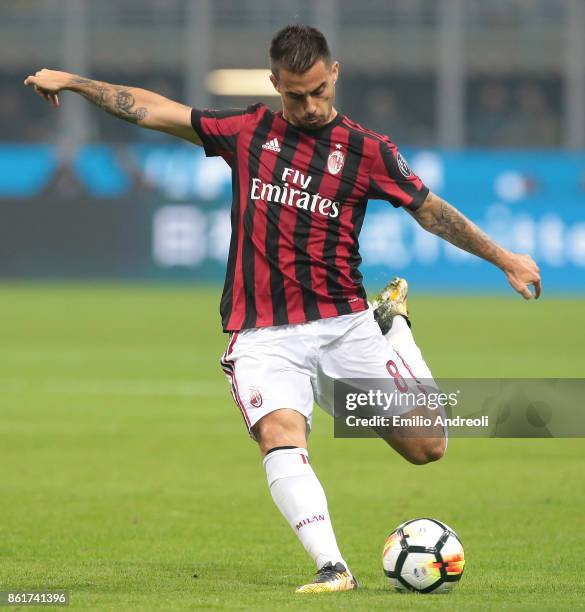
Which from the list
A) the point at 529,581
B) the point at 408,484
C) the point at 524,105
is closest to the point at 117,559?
the point at 529,581

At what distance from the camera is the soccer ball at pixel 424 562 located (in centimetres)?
545

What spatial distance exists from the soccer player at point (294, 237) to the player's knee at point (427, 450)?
0.95ft

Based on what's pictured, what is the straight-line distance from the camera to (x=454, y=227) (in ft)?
19.5

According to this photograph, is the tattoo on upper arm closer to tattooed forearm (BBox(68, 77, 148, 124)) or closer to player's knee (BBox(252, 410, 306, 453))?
player's knee (BBox(252, 410, 306, 453))

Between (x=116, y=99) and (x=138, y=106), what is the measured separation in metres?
0.10

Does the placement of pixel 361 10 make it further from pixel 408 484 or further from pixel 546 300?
pixel 408 484

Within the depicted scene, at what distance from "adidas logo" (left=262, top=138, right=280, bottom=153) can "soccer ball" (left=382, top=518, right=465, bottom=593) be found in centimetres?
159

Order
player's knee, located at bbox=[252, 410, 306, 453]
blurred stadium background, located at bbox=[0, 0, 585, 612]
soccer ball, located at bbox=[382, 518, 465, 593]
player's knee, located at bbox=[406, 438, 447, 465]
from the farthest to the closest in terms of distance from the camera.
→ 1. blurred stadium background, located at bbox=[0, 0, 585, 612]
2. player's knee, located at bbox=[406, 438, 447, 465]
3. player's knee, located at bbox=[252, 410, 306, 453]
4. soccer ball, located at bbox=[382, 518, 465, 593]

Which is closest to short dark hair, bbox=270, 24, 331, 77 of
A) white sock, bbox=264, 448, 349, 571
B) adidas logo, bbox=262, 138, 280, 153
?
adidas logo, bbox=262, 138, 280, 153

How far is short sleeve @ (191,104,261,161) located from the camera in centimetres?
591

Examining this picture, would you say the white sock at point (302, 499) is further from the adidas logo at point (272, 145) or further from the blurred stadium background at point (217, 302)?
the adidas logo at point (272, 145)

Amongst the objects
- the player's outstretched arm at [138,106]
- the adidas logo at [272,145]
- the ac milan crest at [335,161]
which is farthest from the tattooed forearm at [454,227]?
the player's outstretched arm at [138,106]

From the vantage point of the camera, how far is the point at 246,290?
19.2 ft

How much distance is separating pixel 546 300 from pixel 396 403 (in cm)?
1808
